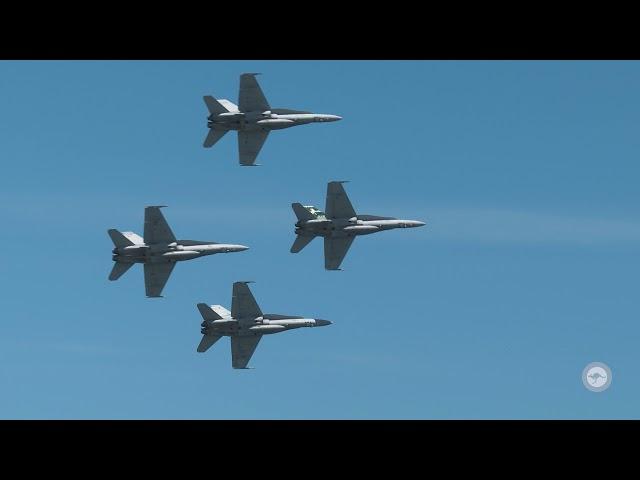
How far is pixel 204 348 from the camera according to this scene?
654 ft

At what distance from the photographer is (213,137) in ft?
634

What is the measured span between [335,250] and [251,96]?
23.2 metres

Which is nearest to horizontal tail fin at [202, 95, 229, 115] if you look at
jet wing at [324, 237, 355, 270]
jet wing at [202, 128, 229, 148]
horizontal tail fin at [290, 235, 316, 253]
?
jet wing at [202, 128, 229, 148]

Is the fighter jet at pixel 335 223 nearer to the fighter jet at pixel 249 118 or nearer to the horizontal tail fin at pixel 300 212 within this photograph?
the horizontal tail fin at pixel 300 212

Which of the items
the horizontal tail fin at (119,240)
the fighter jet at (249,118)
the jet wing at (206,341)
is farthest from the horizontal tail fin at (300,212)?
the horizontal tail fin at (119,240)

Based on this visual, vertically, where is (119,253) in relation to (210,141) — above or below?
below

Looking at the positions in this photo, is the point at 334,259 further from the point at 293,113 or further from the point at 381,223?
the point at 293,113

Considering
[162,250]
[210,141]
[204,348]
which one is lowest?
[204,348]

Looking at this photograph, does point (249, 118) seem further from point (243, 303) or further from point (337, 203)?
point (243, 303)

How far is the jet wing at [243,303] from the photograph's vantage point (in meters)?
199

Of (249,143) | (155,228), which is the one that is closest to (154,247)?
(155,228)

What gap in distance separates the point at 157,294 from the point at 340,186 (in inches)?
1101
